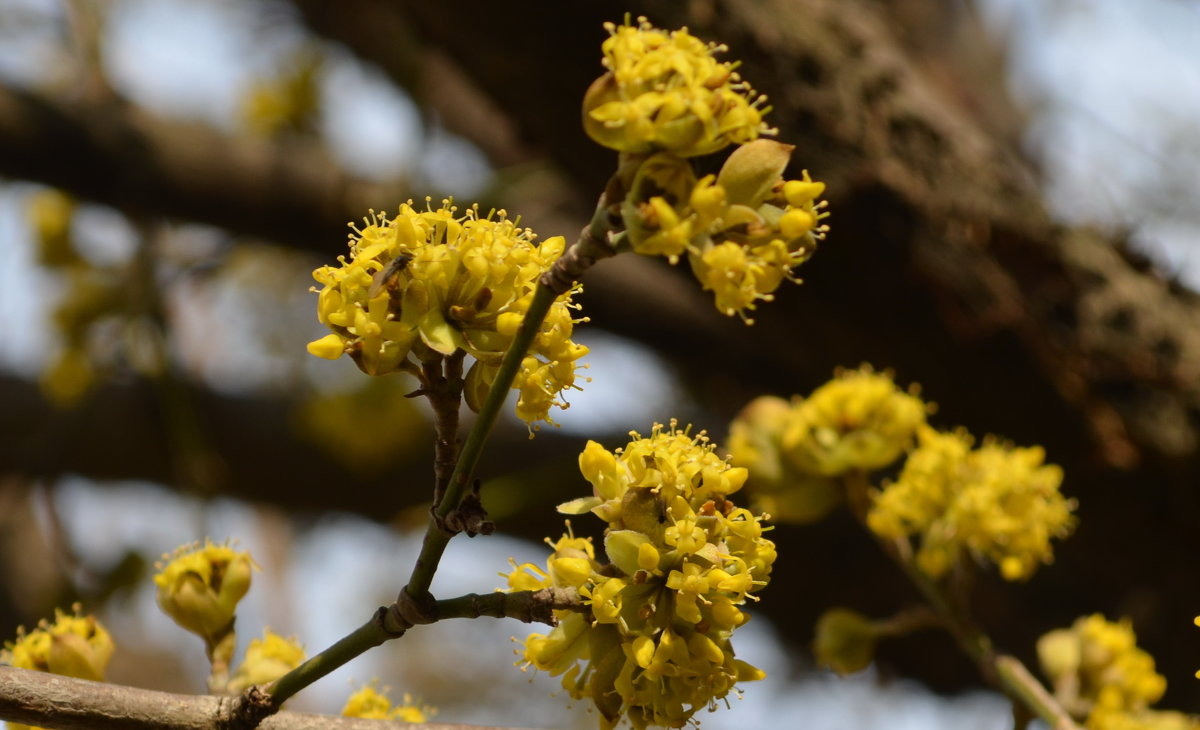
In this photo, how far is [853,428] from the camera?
179cm

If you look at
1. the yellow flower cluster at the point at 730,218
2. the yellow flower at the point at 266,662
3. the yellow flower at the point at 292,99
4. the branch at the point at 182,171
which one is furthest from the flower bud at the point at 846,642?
the yellow flower at the point at 292,99

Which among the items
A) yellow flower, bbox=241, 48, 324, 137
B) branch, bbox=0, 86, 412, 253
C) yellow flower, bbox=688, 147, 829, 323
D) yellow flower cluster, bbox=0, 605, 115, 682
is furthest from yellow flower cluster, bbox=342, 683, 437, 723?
yellow flower, bbox=241, 48, 324, 137

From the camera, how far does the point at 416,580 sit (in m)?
0.95

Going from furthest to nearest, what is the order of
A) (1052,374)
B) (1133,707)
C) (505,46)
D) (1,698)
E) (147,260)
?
(147,260) → (1052,374) → (505,46) → (1133,707) → (1,698)

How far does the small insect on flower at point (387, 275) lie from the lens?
3.27ft

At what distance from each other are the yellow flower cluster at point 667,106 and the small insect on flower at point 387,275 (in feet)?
0.71

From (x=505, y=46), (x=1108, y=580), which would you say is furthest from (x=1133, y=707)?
(x=505, y=46)

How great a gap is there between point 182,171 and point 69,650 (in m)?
2.28

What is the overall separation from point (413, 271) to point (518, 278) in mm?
95

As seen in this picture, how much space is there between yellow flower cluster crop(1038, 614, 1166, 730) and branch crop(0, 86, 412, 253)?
6.78ft

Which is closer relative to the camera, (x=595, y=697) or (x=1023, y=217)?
(x=595, y=697)

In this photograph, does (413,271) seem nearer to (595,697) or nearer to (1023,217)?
(595,697)

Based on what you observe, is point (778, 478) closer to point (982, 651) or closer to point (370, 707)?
point (982, 651)

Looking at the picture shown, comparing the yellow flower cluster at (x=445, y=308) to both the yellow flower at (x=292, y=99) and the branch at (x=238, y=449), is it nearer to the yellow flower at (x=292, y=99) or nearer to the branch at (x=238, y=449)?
the branch at (x=238, y=449)
